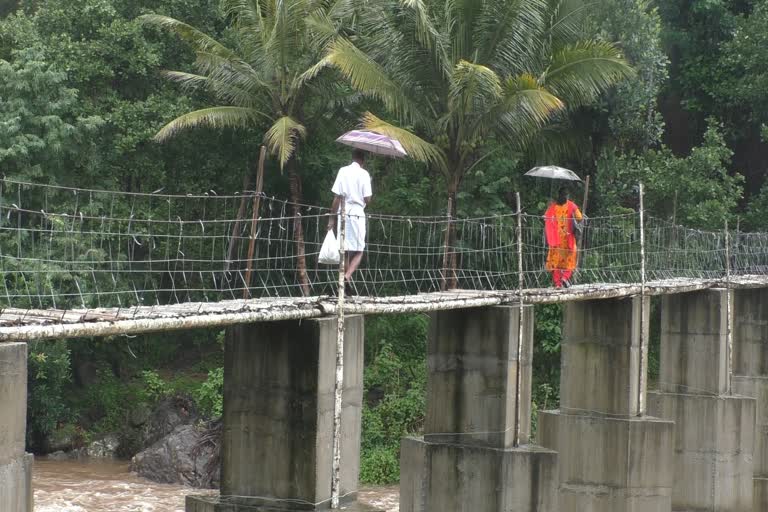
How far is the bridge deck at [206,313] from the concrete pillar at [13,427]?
0.11 metres

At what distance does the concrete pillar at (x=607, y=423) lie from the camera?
1505 cm

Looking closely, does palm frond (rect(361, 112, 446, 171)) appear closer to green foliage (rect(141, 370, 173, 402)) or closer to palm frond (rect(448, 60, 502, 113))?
palm frond (rect(448, 60, 502, 113))

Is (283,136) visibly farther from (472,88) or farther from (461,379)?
(461,379)

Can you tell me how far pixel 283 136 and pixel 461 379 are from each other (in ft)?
30.5

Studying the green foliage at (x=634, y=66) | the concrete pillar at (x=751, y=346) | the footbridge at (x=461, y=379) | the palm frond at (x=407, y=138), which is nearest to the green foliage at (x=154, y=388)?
the footbridge at (x=461, y=379)

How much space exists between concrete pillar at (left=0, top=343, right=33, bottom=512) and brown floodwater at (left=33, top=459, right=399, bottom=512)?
1278 cm

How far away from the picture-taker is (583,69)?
2042 centimetres

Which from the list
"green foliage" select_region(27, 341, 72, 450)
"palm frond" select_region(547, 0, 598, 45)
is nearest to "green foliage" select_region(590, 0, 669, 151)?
"palm frond" select_region(547, 0, 598, 45)

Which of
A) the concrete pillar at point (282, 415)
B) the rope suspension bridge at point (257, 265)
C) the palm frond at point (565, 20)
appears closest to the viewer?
the rope suspension bridge at point (257, 265)

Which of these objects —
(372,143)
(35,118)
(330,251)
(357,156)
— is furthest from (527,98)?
(330,251)

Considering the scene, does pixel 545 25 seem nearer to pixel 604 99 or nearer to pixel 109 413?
pixel 604 99

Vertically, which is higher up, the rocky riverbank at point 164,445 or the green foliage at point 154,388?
the green foliage at point 154,388

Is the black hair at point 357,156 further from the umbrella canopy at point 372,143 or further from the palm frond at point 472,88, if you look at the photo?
the palm frond at point 472,88

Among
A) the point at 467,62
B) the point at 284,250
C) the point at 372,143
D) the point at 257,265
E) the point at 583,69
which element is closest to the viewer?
the point at 372,143
